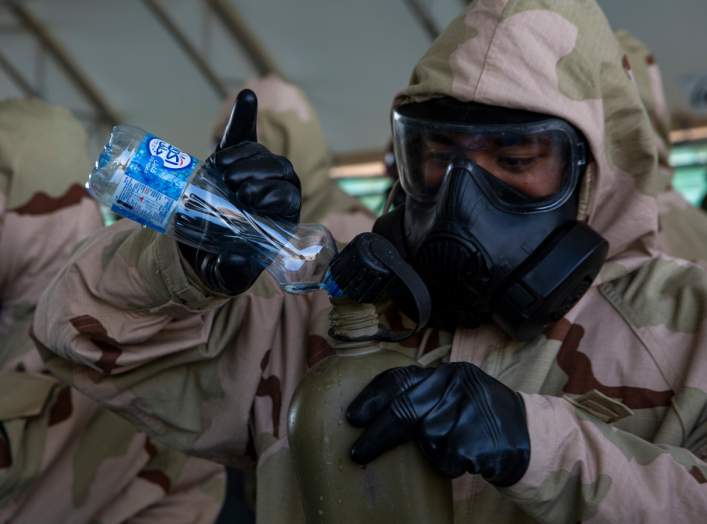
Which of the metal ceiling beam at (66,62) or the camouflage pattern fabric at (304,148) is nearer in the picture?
the camouflage pattern fabric at (304,148)

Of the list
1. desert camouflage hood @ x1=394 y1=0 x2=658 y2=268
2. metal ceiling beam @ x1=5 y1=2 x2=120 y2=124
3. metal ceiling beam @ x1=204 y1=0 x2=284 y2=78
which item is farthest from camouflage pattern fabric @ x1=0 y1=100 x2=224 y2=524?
metal ceiling beam @ x1=5 y1=2 x2=120 y2=124

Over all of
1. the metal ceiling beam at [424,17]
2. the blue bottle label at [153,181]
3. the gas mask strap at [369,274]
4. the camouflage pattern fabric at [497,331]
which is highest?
the blue bottle label at [153,181]

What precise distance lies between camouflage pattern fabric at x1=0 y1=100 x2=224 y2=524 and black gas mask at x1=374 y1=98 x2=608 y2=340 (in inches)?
35.7

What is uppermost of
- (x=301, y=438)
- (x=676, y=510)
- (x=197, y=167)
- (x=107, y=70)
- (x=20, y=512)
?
(x=197, y=167)

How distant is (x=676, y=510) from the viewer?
1.38 m

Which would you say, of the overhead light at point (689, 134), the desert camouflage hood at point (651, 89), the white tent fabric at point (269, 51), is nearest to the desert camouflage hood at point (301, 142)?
the desert camouflage hood at point (651, 89)

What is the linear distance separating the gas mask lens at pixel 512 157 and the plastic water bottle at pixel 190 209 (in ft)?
0.92

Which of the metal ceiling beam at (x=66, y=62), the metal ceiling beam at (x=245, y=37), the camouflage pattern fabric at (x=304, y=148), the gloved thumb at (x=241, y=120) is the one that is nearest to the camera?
the gloved thumb at (x=241, y=120)

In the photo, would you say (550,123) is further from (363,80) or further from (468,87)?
(363,80)

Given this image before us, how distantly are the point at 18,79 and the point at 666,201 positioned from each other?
824cm

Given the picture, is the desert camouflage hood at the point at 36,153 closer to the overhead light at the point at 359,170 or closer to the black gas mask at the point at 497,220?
the black gas mask at the point at 497,220

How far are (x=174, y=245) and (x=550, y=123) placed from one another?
65cm

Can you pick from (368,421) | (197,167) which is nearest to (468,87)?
(197,167)

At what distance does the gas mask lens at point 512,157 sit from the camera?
5.35 feet
